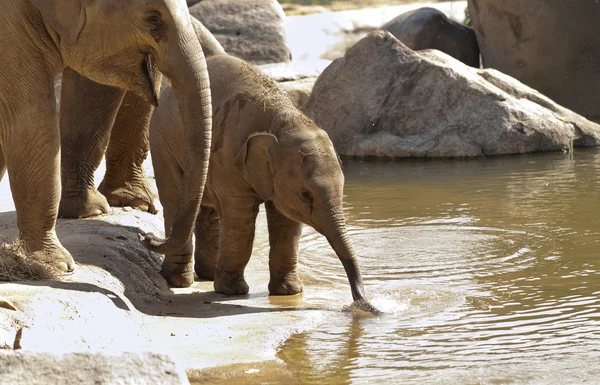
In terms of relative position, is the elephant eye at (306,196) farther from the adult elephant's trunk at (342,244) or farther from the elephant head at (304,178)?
the adult elephant's trunk at (342,244)

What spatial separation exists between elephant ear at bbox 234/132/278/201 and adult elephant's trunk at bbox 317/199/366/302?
1.58 ft

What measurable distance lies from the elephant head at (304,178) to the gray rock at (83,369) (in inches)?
108

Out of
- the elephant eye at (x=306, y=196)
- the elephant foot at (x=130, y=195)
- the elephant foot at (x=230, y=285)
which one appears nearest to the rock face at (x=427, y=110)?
the elephant foot at (x=130, y=195)

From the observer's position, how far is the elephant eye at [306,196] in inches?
275

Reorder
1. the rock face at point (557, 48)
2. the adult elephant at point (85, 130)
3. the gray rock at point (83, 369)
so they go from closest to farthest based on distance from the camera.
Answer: the gray rock at point (83, 369), the adult elephant at point (85, 130), the rock face at point (557, 48)

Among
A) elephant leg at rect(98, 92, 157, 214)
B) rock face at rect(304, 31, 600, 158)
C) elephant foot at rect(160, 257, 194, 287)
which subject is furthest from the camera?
rock face at rect(304, 31, 600, 158)

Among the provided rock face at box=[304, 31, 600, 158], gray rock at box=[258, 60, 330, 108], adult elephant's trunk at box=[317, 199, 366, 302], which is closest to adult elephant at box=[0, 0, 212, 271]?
adult elephant's trunk at box=[317, 199, 366, 302]

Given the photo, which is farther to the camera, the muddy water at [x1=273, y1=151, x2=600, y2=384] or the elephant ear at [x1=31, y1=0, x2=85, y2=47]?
the elephant ear at [x1=31, y1=0, x2=85, y2=47]

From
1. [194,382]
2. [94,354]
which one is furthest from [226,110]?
[94,354]

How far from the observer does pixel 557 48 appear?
18812 mm

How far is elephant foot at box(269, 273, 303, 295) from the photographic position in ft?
25.0

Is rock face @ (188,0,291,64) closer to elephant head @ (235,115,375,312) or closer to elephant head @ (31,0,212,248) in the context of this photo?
elephant head @ (235,115,375,312)

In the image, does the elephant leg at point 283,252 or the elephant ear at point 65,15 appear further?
the elephant leg at point 283,252

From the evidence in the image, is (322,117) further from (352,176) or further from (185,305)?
(185,305)
